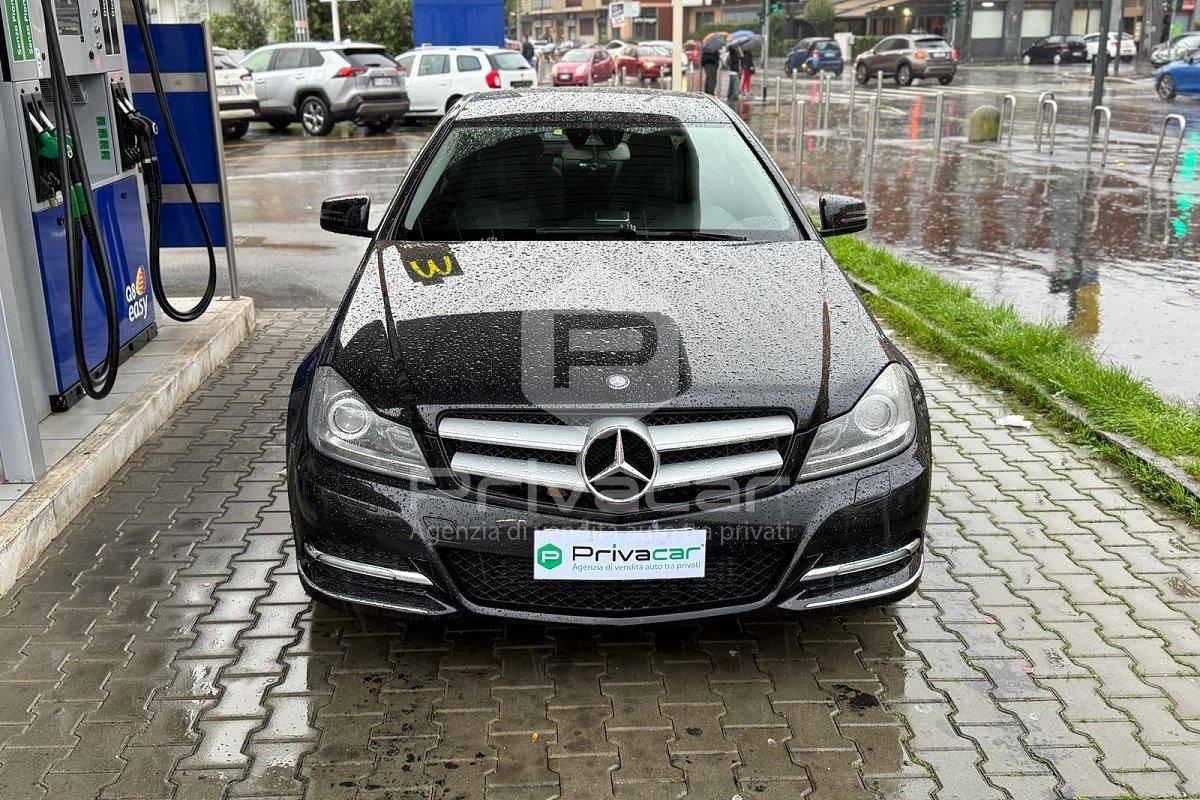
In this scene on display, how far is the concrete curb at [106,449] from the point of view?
4383mm

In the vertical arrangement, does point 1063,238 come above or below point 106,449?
below

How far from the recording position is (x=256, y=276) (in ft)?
32.3

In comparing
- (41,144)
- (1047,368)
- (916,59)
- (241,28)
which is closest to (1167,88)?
(916,59)

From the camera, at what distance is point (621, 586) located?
3365 mm

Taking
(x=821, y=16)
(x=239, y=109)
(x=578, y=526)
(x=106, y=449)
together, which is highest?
(x=821, y=16)

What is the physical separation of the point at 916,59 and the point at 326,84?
26.1 metres

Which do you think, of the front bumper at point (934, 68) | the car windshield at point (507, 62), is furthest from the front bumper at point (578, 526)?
the front bumper at point (934, 68)

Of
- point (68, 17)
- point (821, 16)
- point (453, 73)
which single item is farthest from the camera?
point (821, 16)

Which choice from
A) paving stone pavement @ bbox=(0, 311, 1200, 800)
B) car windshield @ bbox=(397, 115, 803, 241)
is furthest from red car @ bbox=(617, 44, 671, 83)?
paving stone pavement @ bbox=(0, 311, 1200, 800)

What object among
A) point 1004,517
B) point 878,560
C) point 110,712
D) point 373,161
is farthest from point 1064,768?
point 373,161

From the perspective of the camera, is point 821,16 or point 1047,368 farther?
point 821,16

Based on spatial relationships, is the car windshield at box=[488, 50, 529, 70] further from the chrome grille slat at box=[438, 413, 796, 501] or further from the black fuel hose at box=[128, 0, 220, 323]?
the chrome grille slat at box=[438, 413, 796, 501]

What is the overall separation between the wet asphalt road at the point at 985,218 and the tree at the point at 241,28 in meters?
12.8

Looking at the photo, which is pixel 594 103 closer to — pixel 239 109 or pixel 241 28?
pixel 239 109
